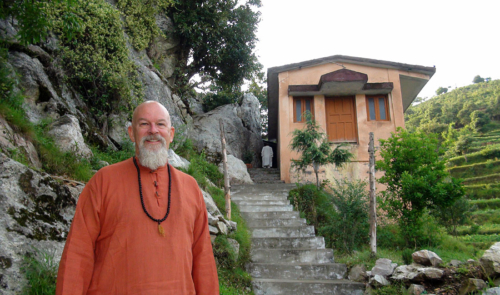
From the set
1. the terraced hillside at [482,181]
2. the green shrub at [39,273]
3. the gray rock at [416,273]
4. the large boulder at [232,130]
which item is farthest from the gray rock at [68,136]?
the terraced hillside at [482,181]

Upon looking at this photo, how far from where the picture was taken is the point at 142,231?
2334 mm

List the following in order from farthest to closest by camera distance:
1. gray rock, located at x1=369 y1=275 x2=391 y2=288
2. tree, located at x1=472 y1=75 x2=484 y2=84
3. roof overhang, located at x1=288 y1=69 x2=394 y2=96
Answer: tree, located at x1=472 y1=75 x2=484 y2=84 → roof overhang, located at x1=288 y1=69 x2=394 y2=96 → gray rock, located at x1=369 y1=275 x2=391 y2=288

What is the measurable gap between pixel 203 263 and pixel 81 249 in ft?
2.91

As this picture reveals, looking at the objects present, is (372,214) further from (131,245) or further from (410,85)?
(410,85)

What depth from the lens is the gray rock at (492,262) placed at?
5018mm

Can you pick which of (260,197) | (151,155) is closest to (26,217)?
(151,155)

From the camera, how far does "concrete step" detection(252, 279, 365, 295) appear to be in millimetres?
6789

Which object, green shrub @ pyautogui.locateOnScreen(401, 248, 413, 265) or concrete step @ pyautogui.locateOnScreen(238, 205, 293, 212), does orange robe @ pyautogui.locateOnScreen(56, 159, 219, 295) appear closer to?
green shrub @ pyautogui.locateOnScreen(401, 248, 413, 265)

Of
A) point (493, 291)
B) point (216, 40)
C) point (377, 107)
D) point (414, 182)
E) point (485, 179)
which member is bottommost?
point (493, 291)

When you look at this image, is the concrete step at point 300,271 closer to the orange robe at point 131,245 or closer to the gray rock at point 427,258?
the gray rock at point 427,258

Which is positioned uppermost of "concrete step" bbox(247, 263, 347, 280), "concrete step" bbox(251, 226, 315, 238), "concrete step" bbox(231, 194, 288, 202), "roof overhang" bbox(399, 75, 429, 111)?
"roof overhang" bbox(399, 75, 429, 111)

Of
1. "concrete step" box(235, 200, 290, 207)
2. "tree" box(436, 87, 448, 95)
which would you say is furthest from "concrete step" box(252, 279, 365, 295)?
"tree" box(436, 87, 448, 95)

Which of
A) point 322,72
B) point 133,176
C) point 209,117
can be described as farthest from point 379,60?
point 133,176

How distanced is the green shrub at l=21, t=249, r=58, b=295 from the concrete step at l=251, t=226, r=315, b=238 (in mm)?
6297
